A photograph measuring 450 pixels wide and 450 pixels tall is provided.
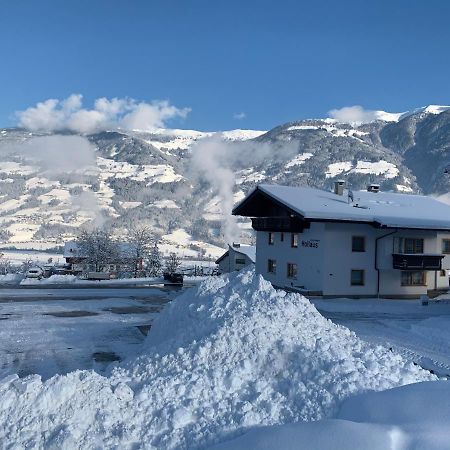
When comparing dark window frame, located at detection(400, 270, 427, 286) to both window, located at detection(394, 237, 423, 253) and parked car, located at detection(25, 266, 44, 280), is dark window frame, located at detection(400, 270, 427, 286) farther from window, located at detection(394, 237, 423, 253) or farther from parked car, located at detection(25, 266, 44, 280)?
parked car, located at detection(25, 266, 44, 280)

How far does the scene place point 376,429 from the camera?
6.97m

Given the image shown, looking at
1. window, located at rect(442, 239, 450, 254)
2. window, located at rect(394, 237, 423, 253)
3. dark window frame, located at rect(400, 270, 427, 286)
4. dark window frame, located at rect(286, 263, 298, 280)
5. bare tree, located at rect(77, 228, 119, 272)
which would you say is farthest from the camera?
bare tree, located at rect(77, 228, 119, 272)

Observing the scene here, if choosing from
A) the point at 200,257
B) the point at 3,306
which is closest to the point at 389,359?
the point at 3,306

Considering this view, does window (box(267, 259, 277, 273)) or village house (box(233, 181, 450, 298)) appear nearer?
village house (box(233, 181, 450, 298))

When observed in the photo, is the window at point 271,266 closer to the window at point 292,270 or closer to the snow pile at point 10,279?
the window at point 292,270

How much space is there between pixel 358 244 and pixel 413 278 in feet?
15.5

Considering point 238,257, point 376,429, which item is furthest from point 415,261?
point 238,257

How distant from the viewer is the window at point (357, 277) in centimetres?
3054

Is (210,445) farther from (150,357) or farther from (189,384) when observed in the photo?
(150,357)

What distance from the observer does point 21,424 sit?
7.51m

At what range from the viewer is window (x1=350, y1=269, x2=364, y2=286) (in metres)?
30.5

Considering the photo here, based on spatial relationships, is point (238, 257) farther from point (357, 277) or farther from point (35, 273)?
point (357, 277)

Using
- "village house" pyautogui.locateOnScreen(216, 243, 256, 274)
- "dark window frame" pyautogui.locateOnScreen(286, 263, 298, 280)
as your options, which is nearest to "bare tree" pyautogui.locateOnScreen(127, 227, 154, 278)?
"village house" pyautogui.locateOnScreen(216, 243, 256, 274)

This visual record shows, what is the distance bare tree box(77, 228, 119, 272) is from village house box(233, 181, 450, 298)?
3409cm
